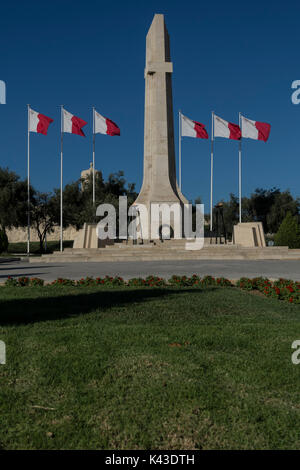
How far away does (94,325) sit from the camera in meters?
5.63

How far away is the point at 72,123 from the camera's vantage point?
94.4 feet

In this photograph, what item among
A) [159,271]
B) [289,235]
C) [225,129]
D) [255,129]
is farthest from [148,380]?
[225,129]

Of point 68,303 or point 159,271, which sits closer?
point 68,303

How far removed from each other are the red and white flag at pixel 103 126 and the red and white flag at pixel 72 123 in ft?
7.49

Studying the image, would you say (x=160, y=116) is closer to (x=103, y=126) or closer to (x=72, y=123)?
(x=103, y=126)

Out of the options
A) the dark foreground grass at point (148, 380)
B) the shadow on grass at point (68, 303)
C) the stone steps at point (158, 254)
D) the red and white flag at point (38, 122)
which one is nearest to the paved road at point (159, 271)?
the shadow on grass at point (68, 303)

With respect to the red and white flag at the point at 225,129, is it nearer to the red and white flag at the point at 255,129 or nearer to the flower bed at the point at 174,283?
the red and white flag at the point at 255,129

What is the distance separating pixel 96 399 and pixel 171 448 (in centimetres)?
87

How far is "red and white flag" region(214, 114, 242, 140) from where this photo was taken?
30625 millimetres

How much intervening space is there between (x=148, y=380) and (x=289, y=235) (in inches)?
1059

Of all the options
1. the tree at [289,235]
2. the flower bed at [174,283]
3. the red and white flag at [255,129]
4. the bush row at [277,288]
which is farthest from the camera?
the red and white flag at [255,129]

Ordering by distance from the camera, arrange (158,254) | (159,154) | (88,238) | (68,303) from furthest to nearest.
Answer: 1. (159,154)
2. (88,238)
3. (158,254)
4. (68,303)

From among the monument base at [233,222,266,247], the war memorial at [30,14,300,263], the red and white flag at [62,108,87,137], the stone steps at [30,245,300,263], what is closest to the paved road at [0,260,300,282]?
the stone steps at [30,245,300,263]

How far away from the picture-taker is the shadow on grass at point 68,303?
6.36 metres
